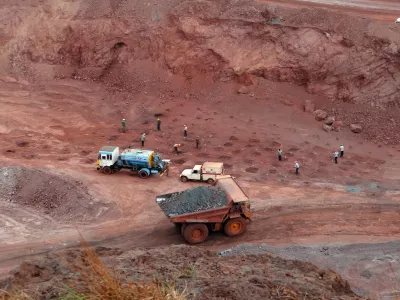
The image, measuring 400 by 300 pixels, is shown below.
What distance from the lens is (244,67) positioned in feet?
100.0

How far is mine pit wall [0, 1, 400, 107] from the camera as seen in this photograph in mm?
28938

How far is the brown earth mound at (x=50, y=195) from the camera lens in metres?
19.1

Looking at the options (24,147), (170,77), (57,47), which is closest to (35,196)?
(24,147)

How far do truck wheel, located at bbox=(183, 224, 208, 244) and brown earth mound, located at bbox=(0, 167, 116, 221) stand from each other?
3.71m

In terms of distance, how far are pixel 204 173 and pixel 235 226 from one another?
181 inches

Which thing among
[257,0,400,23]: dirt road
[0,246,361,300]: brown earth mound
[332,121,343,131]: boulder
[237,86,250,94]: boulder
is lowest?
[332,121,343,131]: boulder

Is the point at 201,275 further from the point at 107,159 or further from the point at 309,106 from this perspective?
the point at 309,106

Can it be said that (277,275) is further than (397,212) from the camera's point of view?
No

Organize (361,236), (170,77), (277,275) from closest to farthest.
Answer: (277,275) < (361,236) < (170,77)

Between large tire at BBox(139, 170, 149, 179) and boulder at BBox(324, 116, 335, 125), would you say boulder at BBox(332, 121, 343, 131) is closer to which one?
boulder at BBox(324, 116, 335, 125)

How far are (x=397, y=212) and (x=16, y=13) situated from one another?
28173 millimetres

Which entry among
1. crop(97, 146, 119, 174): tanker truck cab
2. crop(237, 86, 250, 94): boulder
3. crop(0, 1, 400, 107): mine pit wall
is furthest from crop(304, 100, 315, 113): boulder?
crop(97, 146, 119, 174): tanker truck cab

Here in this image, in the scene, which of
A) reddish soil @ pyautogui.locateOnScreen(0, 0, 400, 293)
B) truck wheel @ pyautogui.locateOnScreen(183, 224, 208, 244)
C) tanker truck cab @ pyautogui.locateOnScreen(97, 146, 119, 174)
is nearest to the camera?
truck wheel @ pyautogui.locateOnScreen(183, 224, 208, 244)

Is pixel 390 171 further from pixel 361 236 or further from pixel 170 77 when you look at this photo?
pixel 170 77
